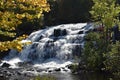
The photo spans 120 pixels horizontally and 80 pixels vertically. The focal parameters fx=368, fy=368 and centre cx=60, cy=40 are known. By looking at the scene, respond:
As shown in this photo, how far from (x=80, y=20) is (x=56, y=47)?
765 inches

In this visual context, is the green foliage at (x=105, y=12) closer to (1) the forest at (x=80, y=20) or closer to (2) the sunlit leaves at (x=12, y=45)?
(1) the forest at (x=80, y=20)

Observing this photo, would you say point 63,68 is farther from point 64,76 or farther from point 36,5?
point 36,5

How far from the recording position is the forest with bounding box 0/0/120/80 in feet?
27.1

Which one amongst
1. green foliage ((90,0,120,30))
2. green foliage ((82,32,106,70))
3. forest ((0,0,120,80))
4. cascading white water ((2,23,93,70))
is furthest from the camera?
cascading white water ((2,23,93,70))

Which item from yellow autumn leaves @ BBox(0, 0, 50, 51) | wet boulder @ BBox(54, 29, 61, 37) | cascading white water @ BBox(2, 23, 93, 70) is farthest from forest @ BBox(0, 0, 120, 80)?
cascading white water @ BBox(2, 23, 93, 70)

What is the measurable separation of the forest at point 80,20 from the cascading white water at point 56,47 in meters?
0.87

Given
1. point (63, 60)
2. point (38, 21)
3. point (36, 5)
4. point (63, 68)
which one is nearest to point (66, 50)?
point (63, 60)

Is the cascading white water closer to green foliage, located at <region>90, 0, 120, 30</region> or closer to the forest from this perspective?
the forest

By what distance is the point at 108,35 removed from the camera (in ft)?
132

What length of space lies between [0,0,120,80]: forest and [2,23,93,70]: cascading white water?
87 centimetres

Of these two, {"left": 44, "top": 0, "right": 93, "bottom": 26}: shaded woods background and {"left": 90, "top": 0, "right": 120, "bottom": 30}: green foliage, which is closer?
{"left": 90, "top": 0, "right": 120, "bottom": 30}: green foliage

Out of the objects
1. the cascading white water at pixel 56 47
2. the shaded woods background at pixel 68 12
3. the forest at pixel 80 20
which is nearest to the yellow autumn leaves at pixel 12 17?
the forest at pixel 80 20

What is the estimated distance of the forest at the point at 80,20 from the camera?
8.27 metres

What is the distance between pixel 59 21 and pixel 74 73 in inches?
1320
